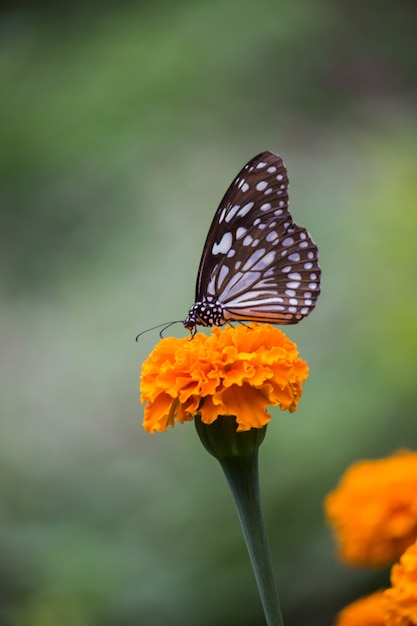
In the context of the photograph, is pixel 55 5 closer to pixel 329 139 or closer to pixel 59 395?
pixel 329 139

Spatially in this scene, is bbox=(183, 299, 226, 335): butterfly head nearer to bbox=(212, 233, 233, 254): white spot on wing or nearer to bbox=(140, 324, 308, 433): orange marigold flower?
bbox=(212, 233, 233, 254): white spot on wing

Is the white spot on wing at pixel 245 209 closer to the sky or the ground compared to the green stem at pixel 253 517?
closer to the sky

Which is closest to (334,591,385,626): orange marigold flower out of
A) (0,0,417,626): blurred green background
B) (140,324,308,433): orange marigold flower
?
(140,324,308,433): orange marigold flower

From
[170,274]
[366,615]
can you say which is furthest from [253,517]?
[170,274]

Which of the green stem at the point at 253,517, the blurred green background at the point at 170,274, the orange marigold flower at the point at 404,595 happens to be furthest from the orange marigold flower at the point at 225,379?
the blurred green background at the point at 170,274

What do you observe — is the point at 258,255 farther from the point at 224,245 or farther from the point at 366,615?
the point at 366,615

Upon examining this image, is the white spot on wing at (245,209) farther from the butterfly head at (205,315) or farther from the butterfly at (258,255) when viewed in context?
the butterfly head at (205,315)
